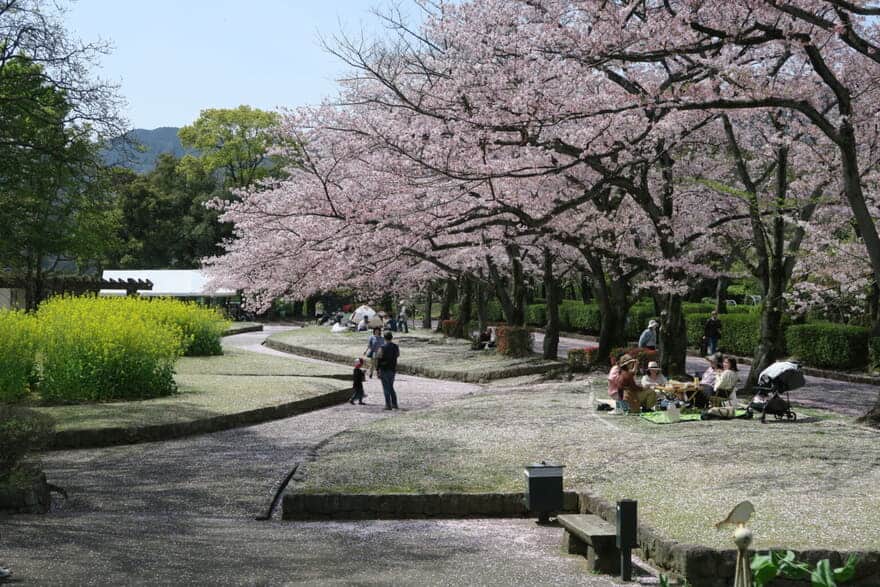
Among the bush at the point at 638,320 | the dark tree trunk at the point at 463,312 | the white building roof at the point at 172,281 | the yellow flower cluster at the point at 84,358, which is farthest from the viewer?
→ the white building roof at the point at 172,281

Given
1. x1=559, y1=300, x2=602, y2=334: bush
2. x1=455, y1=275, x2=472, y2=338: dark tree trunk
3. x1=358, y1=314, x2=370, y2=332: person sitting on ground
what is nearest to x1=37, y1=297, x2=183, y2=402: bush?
x1=455, y1=275, x2=472, y2=338: dark tree trunk

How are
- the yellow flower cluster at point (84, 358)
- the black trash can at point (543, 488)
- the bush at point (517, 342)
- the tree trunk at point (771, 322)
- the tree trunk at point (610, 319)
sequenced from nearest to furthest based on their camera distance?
1. the black trash can at point (543, 488)
2. the yellow flower cluster at point (84, 358)
3. the tree trunk at point (771, 322)
4. the tree trunk at point (610, 319)
5. the bush at point (517, 342)

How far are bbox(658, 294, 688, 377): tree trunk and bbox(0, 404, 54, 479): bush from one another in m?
16.0

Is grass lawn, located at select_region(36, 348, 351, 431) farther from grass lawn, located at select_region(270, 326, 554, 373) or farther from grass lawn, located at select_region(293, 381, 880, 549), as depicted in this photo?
grass lawn, located at select_region(270, 326, 554, 373)

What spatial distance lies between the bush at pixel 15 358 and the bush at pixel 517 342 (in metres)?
16.5

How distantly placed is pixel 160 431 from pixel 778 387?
9937 millimetres

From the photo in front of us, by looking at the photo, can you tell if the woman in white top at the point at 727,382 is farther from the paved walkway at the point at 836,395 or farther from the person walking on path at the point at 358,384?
the person walking on path at the point at 358,384

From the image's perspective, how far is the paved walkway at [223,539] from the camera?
705 cm

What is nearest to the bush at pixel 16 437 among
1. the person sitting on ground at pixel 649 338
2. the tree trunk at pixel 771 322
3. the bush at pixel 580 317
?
Result: the tree trunk at pixel 771 322

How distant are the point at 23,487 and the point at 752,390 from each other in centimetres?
1527

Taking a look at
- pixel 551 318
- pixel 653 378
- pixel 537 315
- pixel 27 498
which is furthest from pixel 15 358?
pixel 537 315

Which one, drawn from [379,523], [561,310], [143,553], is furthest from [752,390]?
[561,310]

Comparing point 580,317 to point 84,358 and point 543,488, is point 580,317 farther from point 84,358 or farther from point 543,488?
point 543,488

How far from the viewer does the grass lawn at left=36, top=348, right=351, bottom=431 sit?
52.7 feet
